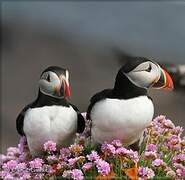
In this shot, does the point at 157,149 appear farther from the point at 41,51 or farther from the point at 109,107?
the point at 41,51

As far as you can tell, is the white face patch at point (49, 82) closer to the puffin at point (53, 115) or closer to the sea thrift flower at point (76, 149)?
the puffin at point (53, 115)

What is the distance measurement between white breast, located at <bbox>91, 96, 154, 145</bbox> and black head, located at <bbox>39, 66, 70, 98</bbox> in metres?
0.07

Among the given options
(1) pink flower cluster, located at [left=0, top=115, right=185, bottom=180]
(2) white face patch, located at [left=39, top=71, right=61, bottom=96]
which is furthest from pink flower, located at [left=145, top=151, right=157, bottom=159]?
(2) white face patch, located at [left=39, top=71, right=61, bottom=96]

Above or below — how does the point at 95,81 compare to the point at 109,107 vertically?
below

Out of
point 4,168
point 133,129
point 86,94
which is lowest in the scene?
point 86,94

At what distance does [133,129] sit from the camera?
2.81 feet

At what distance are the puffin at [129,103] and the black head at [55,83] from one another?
0.07 metres

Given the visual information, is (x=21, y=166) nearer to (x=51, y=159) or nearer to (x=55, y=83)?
(x=51, y=159)

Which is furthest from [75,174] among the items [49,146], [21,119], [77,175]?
[21,119]

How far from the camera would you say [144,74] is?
0.85 m

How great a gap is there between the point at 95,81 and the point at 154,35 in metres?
0.60

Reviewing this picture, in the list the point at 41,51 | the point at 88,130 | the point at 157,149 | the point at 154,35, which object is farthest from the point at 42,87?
the point at 41,51

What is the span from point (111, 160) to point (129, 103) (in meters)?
0.11

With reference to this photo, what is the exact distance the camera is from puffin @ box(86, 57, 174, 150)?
0.84m
